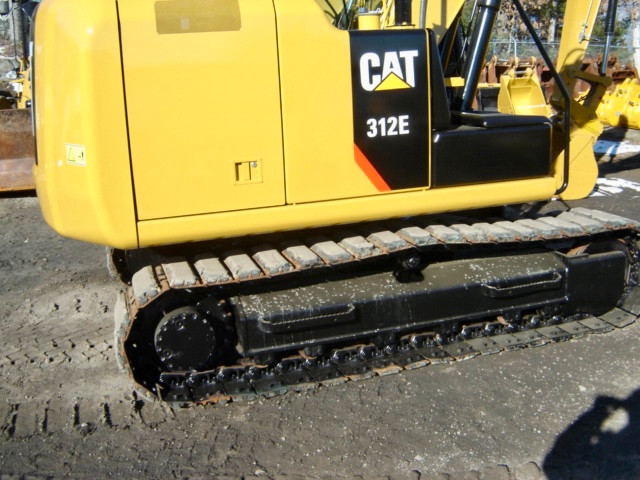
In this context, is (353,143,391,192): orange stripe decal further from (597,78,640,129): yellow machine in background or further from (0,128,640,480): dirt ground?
(597,78,640,129): yellow machine in background

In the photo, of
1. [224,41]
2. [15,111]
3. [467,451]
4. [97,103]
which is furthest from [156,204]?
[15,111]

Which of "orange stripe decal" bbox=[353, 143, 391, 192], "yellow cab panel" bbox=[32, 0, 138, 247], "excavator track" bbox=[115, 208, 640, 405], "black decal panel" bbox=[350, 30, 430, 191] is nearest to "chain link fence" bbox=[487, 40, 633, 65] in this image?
"excavator track" bbox=[115, 208, 640, 405]

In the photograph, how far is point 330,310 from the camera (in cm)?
399

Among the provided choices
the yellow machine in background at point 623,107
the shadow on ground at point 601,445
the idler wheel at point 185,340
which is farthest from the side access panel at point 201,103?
the yellow machine in background at point 623,107

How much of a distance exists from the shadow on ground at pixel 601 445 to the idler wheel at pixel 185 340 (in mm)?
1822

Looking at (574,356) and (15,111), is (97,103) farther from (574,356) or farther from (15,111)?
(15,111)

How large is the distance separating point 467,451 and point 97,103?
244 centimetres

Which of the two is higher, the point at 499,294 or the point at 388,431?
the point at 499,294

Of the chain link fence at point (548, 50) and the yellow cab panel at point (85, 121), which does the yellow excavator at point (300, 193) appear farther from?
the chain link fence at point (548, 50)

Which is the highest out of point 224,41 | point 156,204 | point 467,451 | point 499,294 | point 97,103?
point 224,41

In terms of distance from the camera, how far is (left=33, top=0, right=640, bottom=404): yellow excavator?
348 cm

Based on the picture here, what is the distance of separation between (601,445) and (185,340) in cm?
217

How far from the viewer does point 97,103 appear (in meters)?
3.39

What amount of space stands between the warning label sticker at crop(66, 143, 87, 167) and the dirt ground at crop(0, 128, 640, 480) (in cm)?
137
